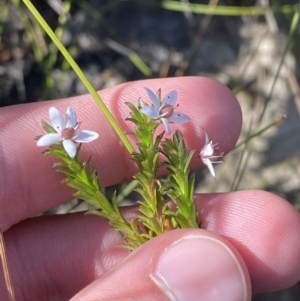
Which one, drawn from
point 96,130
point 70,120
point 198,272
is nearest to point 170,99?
point 70,120

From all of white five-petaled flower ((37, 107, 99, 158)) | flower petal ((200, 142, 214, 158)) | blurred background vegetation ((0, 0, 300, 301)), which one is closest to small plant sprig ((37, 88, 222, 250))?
white five-petaled flower ((37, 107, 99, 158))

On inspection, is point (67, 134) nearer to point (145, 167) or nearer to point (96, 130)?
point (145, 167)

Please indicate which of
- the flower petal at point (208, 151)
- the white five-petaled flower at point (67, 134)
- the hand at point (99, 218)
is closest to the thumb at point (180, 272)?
the hand at point (99, 218)

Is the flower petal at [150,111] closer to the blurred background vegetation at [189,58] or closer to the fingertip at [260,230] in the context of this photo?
the fingertip at [260,230]

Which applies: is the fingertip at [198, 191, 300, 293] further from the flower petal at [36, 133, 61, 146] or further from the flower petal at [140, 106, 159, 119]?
the flower petal at [36, 133, 61, 146]

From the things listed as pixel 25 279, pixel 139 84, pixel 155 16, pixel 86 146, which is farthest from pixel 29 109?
pixel 155 16

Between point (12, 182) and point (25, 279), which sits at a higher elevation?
point (12, 182)

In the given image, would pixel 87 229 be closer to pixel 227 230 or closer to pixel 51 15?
pixel 227 230
